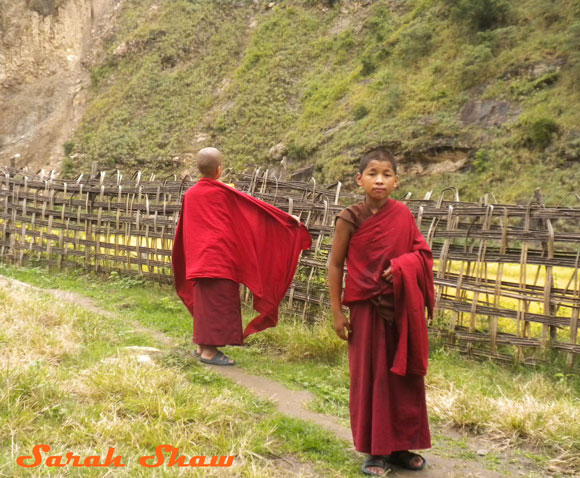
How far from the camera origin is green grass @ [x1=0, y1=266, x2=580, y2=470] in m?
3.36

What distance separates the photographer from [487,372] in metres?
4.57

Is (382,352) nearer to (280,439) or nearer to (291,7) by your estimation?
(280,439)

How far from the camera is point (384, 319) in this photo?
293 centimetres

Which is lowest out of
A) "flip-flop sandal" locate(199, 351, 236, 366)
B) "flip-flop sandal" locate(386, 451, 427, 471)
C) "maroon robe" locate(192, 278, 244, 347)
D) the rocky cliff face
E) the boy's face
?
"flip-flop sandal" locate(199, 351, 236, 366)

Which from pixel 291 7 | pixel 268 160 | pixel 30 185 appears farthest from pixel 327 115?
pixel 30 185

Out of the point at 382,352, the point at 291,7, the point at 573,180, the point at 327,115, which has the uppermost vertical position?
the point at 291,7

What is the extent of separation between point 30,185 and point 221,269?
6.19 metres

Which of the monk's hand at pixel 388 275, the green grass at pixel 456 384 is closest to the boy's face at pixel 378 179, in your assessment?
the monk's hand at pixel 388 275

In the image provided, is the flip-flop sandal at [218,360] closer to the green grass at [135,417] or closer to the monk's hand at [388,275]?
the green grass at [135,417]

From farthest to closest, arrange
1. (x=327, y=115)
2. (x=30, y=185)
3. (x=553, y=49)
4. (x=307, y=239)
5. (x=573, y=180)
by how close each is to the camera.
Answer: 1. (x=327, y=115)
2. (x=553, y=49)
3. (x=573, y=180)
4. (x=30, y=185)
5. (x=307, y=239)
